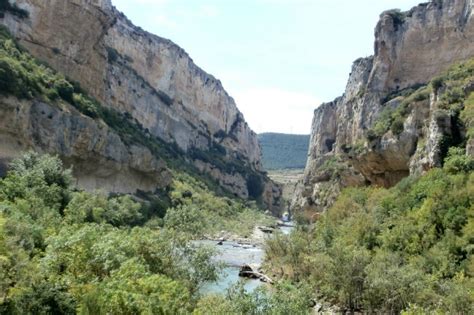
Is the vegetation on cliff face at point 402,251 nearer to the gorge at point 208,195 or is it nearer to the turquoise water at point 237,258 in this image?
the gorge at point 208,195

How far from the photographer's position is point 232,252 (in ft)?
213

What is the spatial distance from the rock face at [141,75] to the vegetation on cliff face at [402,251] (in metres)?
47.0

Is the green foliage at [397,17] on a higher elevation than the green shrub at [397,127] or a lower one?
higher

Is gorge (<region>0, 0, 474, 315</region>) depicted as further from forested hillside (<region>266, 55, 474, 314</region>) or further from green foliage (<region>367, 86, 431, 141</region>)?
green foliage (<region>367, 86, 431, 141</region>)

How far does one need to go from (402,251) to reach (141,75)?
329 feet

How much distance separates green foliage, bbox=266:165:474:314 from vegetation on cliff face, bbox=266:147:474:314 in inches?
1.9

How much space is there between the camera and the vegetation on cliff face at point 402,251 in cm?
2645

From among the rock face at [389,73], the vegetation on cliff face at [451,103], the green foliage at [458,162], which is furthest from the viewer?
the rock face at [389,73]

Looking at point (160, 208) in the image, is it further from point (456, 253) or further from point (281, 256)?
point (456, 253)

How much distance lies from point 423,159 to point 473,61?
69.0 ft

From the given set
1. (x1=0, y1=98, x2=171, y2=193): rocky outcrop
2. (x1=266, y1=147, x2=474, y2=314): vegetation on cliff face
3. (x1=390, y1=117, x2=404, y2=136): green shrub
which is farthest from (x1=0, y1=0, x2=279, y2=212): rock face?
(x1=390, y1=117, x2=404, y2=136): green shrub

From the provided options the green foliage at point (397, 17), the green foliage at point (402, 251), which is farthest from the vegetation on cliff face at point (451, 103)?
the green foliage at point (397, 17)

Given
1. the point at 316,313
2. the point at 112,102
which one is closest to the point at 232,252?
the point at 316,313

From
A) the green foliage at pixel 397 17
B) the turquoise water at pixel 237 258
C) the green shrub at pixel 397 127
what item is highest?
the green foliage at pixel 397 17
